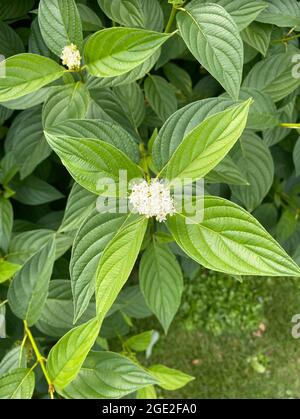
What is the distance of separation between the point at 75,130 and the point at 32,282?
33cm

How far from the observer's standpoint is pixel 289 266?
0.56 m

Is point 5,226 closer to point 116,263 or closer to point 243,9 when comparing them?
point 116,263

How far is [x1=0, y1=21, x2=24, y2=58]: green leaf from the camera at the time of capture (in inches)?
38.7

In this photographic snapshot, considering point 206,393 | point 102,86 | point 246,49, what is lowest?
point 206,393

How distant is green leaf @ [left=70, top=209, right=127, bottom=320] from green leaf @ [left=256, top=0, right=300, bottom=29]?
0.50 meters

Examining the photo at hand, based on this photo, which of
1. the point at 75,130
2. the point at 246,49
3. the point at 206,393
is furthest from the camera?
the point at 206,393

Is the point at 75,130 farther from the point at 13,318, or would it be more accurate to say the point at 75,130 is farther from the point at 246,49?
the point at 13,318

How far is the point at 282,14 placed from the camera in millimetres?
903

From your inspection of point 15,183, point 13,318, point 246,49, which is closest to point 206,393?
point 13,318

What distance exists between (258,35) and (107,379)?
68 centimetres

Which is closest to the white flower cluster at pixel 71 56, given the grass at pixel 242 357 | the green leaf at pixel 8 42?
the green leaf at pixel 8 42

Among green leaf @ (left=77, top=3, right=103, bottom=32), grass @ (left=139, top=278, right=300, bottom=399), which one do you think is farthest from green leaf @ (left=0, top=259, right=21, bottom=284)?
grass @ (left=139, top=278, right=300, bottom=399)

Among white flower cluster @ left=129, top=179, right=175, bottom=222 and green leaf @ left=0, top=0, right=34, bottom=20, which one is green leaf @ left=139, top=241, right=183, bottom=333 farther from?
green leaf @ left=0, top=0, right=34, bottom=20

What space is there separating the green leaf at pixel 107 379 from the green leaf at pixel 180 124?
35 cm
